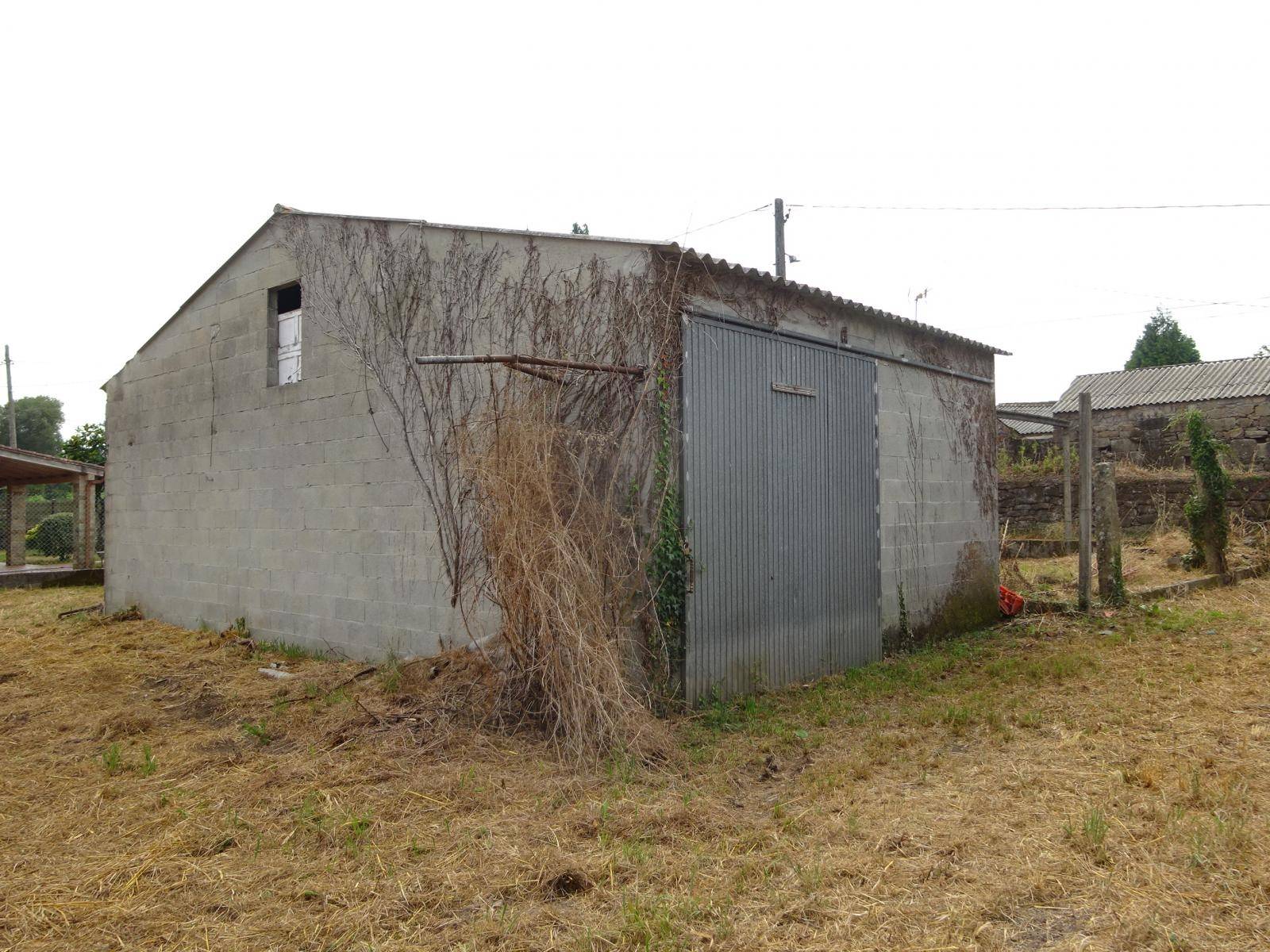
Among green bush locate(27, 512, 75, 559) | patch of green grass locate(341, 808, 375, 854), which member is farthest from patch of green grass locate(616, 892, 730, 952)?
green bush locate(27, 512, 75, 559)

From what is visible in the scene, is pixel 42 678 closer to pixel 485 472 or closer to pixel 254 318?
pixel 254 318

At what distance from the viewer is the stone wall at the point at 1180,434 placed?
1986 centimetres

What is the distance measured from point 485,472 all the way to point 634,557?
3.87 ft

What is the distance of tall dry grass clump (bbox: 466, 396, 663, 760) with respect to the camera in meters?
5.11

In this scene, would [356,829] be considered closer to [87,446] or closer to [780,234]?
[780,234]

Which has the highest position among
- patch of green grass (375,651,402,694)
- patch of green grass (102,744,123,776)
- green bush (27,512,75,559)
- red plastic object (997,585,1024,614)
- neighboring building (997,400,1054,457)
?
neighboring building (997,400,1054,457)

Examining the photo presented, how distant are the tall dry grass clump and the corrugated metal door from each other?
863 millimetres

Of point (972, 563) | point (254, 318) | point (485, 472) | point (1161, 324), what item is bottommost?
point (972, 563)

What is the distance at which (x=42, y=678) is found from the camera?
7.78 meters

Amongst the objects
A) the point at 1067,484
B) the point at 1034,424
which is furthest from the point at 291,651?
the point at 1034,424

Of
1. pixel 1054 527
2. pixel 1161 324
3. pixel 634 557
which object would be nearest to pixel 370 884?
pixel 634 557

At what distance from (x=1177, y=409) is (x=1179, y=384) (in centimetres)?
134

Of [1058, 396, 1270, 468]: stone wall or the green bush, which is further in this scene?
the green bush

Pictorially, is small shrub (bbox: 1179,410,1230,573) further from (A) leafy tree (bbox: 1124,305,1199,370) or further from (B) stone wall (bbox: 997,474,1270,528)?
(A) leafy tree (bbox: 1124,305,1199,370)
